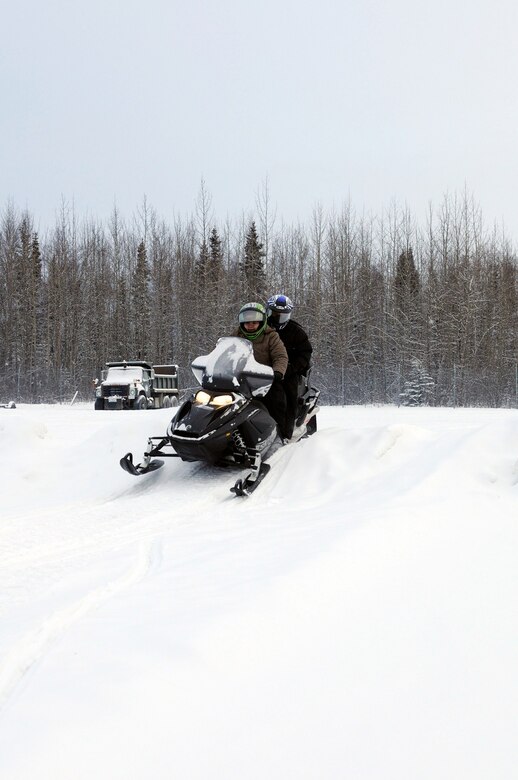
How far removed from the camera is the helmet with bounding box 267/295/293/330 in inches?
270

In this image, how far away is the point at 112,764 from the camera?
130 centimetres

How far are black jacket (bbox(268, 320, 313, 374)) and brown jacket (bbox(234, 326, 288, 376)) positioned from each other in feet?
1.11

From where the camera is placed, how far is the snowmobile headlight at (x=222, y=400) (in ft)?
18.2

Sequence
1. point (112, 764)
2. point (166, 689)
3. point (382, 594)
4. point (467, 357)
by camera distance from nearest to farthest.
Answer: point (112, 764) → point (166, 689) → point (382, 594) → point (467, 357)

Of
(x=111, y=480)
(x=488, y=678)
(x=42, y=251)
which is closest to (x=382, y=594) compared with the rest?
(x=488, y=678)

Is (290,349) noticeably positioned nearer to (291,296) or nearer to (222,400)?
(222,400)

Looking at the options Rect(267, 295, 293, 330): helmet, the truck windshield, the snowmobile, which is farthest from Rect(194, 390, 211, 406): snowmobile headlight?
the truck windshield

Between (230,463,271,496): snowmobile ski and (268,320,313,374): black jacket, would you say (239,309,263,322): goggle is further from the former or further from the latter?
(230,463,271,496): snowmobile ski

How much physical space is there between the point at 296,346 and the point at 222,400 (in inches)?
59.3

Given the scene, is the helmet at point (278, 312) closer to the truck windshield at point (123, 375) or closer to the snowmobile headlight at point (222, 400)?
the snowmobile headlight at point (222, 400)

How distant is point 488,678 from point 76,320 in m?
38.7

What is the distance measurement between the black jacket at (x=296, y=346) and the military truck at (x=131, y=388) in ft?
50.2

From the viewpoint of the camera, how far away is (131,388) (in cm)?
2148

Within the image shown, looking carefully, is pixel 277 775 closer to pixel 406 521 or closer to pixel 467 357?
pixel 406 521
